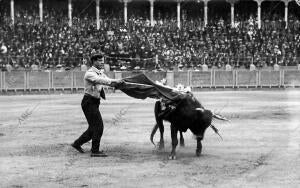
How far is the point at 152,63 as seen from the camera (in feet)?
105

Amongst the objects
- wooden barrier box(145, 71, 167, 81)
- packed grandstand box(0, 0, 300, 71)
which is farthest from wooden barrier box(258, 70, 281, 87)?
wooden barrier box(145, 71, 167, 81)

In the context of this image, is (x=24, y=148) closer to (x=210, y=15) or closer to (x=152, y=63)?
(x=152, y=63)

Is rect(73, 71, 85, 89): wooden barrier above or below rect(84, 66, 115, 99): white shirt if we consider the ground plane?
below

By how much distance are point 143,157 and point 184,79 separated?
21913 millimetres

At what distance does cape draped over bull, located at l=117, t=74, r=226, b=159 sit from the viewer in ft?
30.9

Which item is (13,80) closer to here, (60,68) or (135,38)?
(60,68)

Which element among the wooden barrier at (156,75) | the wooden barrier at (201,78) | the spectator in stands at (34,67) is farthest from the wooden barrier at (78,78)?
the wooden barrier at (201,78)

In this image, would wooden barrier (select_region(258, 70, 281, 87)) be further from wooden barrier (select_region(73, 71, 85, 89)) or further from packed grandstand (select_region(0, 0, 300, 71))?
wooden barrier (select_region(73, 71, 85, 89))

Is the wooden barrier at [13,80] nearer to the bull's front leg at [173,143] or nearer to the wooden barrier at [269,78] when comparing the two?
Answer: the wooden barrier at [269,78]

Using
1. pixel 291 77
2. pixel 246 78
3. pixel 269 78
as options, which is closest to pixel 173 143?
pixel 246 78

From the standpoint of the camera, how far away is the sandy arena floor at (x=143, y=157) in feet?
24.7

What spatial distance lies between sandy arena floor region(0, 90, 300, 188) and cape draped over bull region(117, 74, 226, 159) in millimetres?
461

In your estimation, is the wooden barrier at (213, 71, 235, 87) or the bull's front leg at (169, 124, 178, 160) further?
the wooden barrier at (213, 71, 235, 87)

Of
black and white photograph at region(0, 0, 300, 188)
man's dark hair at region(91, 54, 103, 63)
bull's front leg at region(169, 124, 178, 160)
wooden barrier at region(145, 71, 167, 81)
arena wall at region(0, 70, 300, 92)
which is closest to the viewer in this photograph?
black and white photograph at region(0, 0, 300, 188)
